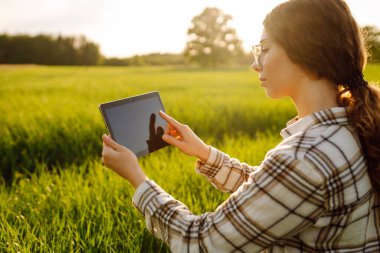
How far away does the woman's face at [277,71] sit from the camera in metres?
1.23

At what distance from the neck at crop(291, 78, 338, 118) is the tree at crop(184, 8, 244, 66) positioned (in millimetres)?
62042

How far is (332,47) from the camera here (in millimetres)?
1178

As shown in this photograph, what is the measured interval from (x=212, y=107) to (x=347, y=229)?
5.80m

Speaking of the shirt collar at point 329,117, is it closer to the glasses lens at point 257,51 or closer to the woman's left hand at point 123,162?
the glasses lens at point 257,51

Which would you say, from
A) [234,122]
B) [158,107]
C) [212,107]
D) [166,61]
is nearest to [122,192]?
[158,107]

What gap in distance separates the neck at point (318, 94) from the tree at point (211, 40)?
6204 cm

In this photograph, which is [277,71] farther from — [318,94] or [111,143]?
[111,143]

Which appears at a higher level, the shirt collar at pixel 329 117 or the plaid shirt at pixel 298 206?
the shirt collar at pixel 329 117

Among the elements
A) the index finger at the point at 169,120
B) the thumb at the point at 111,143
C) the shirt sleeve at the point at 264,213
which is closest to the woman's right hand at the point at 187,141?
the index finger at the point at 169,120

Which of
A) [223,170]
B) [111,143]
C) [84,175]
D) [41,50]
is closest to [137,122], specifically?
[111,143]

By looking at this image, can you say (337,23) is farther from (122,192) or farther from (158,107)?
(122,192)

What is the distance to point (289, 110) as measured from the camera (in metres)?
6.76

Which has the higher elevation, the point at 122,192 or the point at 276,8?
the point at 276,8

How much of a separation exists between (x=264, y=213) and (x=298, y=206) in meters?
0.09
